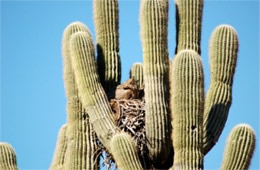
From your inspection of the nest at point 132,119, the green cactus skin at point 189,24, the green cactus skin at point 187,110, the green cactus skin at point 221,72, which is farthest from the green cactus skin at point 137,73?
the green cactus skin at point 187,110

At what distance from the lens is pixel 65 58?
50.5 ft

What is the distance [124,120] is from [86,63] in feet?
3.76

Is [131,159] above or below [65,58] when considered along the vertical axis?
below

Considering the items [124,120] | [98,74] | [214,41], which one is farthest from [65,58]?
[214,41]

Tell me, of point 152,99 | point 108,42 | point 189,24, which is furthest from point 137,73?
point 152,99

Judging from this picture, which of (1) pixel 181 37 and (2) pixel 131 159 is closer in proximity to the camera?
(2) pixel 131 159

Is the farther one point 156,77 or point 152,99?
point 156,77

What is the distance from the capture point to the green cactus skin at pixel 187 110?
14.0 meters

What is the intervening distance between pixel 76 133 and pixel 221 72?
2656 millimetres

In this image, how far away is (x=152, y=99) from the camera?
1445cm

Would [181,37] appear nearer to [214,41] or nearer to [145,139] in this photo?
[214,41]

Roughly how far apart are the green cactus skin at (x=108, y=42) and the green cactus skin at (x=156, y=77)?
2.93ft

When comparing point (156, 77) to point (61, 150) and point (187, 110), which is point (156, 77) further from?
point (61, 150)

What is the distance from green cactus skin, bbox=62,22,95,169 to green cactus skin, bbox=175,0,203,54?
200 cm
